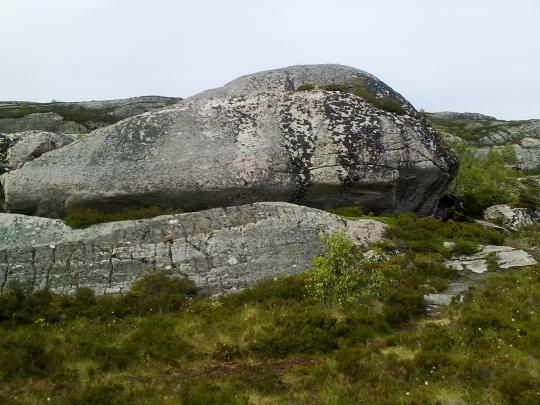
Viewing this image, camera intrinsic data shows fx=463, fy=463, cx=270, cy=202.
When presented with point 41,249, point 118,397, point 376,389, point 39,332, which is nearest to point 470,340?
point 376,389

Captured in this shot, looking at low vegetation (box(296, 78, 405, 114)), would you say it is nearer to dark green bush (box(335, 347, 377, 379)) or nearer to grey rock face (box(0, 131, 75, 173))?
grey rock face (box(0, 131, 75, 173))

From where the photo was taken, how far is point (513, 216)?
29.7 metres

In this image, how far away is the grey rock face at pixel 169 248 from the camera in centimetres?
1717

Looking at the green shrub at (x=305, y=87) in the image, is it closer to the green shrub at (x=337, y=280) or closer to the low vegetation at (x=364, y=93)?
the low vegetation at (x=364, y=93)

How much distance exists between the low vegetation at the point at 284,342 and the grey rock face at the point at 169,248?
3.48 feet

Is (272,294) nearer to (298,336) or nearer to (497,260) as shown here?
(298,336)

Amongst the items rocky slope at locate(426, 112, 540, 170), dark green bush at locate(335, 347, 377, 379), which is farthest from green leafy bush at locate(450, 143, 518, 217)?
rocky slope at locate(426, 112, 540, 170)

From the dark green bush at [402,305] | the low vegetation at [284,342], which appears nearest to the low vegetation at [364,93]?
the low vegetation at [284,342]

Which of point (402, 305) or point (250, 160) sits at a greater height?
point (250, 160)

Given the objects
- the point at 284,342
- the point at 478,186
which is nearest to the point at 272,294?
the point at 284,342

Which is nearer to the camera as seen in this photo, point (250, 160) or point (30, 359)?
point (30, 359)

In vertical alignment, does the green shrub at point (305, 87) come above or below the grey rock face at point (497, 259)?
above

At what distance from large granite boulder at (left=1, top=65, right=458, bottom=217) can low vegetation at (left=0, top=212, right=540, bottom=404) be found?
242 inches

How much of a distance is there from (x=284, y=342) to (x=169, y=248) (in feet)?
25.4
